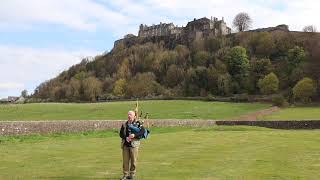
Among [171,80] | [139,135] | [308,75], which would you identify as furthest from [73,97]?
[139,135]

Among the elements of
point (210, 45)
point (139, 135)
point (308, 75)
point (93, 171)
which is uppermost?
point (210, 45)

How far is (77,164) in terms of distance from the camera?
2298 cm

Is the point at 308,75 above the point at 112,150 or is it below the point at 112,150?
above

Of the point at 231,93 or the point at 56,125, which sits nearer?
the point at 56,125

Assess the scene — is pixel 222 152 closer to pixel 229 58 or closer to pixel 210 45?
pixel 229 58

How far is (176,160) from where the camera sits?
2383cm

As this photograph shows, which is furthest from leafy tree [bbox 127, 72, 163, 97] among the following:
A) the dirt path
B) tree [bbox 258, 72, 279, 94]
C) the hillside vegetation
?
the dirt path

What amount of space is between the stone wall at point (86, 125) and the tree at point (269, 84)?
78.8 metres

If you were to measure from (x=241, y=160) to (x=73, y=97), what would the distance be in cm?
15457

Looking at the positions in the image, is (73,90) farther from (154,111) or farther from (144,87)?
(154,111)

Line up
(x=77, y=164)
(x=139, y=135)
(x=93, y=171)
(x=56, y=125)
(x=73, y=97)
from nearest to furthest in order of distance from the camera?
1. (x=139, y=135)
2. (x=93, y=171)
3. (x=77, y=164)
4. (x=56, y=125)
5. (x=73, y=97)

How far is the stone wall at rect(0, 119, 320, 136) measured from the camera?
137 feet

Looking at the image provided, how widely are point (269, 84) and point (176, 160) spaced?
120461 mm

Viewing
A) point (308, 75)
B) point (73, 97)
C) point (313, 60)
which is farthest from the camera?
point (73, 97)
